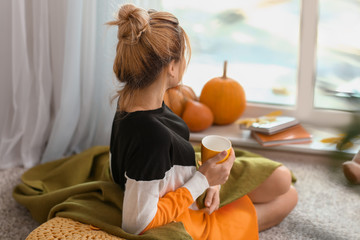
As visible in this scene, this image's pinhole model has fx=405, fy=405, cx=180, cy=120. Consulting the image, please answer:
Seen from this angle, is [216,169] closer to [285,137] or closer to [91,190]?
[91,190]

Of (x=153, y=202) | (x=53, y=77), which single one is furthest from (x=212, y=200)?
(x=53, y=77)

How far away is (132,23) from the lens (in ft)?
3.22

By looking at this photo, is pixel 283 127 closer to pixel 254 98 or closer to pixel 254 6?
pixel 254 98

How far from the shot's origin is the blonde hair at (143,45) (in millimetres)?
989

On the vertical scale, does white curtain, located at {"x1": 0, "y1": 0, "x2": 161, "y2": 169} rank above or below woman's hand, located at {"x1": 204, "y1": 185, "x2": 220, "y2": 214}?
above

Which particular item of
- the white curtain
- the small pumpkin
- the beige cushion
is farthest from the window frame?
the beige cushion

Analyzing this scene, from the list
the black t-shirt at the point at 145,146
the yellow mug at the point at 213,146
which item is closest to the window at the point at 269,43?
the yellow mug at the point at 213,146

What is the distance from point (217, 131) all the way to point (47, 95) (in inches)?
33.6

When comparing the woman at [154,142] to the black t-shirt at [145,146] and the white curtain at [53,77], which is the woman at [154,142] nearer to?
the black t-shirt at [145,146]

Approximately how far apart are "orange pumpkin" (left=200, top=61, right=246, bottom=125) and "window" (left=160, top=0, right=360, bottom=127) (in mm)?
194

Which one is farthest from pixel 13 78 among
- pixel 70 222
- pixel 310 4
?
pixel 310 4

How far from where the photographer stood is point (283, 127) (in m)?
1.98

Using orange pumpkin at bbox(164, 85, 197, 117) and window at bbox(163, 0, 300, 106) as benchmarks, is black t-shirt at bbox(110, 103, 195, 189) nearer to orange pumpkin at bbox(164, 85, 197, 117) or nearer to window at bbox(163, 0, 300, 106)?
orange pumpkin at bbox(164, 85, 197, 117)

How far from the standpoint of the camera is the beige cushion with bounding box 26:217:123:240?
1050 mm
